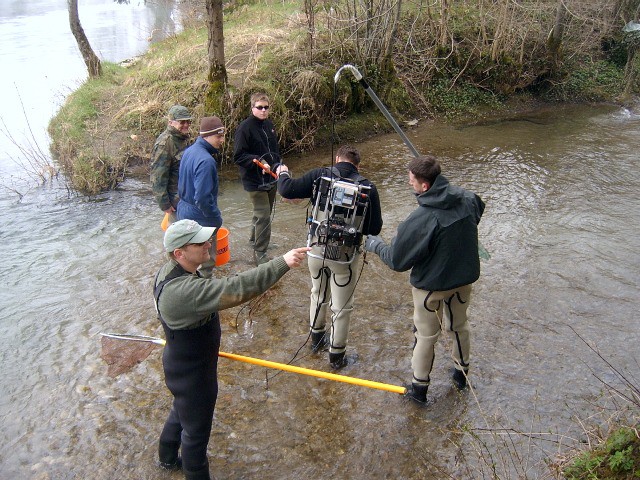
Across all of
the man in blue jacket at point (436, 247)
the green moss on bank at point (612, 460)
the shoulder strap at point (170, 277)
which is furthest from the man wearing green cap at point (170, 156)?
the green moss on bank at point (612, 460)

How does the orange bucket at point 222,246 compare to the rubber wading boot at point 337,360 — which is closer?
the rubber wading boot at point 337,360

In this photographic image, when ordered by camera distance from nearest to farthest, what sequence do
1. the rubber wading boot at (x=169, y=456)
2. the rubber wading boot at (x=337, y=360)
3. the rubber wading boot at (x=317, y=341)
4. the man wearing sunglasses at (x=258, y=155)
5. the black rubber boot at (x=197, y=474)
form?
the black rubber boot at (x=197, y=474) → the rubber wading boot at (x=169, y=456) → the rubber wading boot at (x=337, y=360) → the rubber wading boot at (x=317, y=341) → the man wearing sunglasses at (x=258, y=155)

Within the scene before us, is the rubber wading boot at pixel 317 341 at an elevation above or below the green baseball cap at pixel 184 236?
below

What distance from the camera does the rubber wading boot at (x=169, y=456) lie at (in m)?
3.69

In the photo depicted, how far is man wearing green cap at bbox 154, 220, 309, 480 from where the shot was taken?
2.98 meters

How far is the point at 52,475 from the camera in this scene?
377 cm

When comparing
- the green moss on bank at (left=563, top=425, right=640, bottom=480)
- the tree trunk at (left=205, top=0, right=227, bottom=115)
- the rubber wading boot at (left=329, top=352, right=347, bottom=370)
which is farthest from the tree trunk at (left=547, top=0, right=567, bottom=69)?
the green moss on bank at (left=563, top=425, right=640, bottom=480)

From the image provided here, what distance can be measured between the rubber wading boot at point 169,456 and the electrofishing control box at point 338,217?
1.77m

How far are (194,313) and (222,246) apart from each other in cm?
312

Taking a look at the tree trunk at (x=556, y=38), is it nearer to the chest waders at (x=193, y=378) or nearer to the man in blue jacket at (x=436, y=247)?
the man in blue jacket at (x=436, y=247)

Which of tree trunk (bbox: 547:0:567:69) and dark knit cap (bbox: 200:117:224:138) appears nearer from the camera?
dark knit cap (bbox: 200:117:224:138)

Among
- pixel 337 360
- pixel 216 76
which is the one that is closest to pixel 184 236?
pixel 337 360

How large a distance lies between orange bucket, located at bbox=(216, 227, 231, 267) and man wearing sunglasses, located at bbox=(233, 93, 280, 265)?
44 cm

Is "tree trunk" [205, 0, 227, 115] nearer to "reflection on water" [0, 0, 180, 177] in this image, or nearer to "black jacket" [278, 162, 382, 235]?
"reflection on water" [0, 0, 180, 177]
